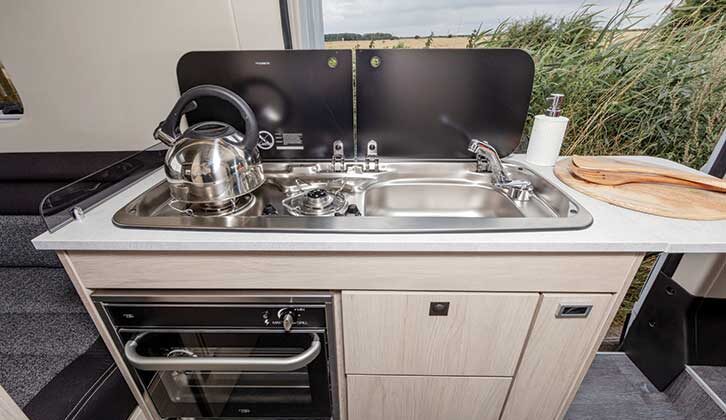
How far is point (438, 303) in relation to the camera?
762 mm

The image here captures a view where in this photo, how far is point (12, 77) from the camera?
1104 mm

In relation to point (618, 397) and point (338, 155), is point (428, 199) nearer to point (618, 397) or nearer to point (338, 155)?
point (338, 155)

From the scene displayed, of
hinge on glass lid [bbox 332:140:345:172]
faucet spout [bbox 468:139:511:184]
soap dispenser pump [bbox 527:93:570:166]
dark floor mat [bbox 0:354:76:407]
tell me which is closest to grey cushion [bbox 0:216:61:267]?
dark floor mat [bbox 0:354:76:407]

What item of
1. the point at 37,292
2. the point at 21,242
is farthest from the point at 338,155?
the point at 21,242

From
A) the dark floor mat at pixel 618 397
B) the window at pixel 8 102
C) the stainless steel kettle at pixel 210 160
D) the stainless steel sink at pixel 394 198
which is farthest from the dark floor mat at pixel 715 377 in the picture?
the window at pixel 8 102

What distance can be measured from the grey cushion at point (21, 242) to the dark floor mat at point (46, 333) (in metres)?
0.32

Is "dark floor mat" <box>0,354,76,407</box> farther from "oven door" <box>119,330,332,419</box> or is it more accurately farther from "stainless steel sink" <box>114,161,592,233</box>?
"stainless steel sink" <box>114,161,592,233</box>

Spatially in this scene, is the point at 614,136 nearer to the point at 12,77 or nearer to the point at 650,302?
the point at 650,302

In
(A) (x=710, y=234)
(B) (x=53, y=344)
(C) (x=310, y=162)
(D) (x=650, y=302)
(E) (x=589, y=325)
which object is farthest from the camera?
(D) (x=650, y=302)

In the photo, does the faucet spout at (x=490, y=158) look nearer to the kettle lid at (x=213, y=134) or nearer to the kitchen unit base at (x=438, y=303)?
the kitchen unit base at (x=438, y=303)

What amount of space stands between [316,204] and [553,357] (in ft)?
2.59

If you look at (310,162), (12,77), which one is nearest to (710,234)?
(310,162)

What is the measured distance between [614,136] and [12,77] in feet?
7.66

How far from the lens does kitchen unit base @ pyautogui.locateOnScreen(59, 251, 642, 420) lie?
0.71 m
